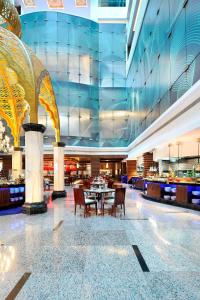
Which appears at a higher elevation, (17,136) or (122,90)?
(122,90)

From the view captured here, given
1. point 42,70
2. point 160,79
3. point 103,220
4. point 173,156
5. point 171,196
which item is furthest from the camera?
point 173,156

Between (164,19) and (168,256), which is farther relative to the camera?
(164,19)

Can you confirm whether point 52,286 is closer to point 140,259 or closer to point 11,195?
point 140,259

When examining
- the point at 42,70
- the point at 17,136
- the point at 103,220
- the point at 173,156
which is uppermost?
the point at 42,70

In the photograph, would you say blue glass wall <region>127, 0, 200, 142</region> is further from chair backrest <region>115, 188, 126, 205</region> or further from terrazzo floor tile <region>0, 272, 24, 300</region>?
terrazzo floor tile <region>0, 272, 24, 300</region>

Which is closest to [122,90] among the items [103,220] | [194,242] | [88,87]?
[88,87]

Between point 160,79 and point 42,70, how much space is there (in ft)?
18.4

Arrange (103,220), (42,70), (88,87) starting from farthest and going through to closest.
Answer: (88,87), (42,70), (103,220)

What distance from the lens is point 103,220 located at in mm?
6625

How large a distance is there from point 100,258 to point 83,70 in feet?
69.8

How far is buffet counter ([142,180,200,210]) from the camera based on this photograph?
27.4 feet

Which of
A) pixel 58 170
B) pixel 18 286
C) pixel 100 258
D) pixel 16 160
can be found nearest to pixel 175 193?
pixel 58 170

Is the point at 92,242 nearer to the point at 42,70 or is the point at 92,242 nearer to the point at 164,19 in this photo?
the point at 42,70

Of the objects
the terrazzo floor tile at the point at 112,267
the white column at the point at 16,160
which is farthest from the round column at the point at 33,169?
the white column at the point at 16,160
